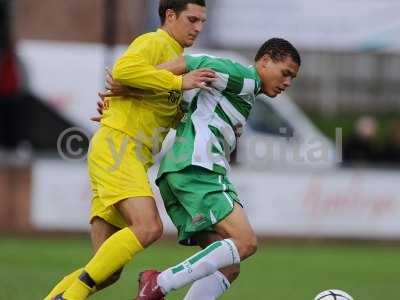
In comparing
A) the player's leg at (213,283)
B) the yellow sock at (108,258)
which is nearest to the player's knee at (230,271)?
the player's leg at (213,283)

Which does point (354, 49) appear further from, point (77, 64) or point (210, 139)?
point (210, 139)

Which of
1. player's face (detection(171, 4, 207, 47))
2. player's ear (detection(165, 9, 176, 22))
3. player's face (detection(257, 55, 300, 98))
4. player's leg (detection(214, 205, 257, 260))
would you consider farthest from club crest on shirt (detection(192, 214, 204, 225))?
player's ear (detection(165, 9, 176, 22))

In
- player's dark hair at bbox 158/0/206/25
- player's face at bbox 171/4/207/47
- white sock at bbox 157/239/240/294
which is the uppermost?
player's dark hair at bbox 158/0/206/25

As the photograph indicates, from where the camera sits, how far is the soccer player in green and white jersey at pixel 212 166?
296 inches

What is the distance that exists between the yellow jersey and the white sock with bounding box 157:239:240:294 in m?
0.88

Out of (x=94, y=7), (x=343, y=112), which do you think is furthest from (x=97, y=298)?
(x=343, y=112)

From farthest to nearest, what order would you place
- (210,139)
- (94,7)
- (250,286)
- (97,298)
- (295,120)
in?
(94,7)
(295,120)
(250,286)
(97,298)
(210,139)

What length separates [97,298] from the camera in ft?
33.2

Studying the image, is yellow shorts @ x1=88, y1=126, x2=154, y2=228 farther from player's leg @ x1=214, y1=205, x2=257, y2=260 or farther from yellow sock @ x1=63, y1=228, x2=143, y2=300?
player's leg @ x1=214, y1=205, x2=257, y2=260

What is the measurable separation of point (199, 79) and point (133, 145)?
684 mm

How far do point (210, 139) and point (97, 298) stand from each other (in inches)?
114

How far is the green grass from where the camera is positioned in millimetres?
10747

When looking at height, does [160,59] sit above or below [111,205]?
above

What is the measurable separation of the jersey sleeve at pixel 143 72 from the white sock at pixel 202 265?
1002mm
